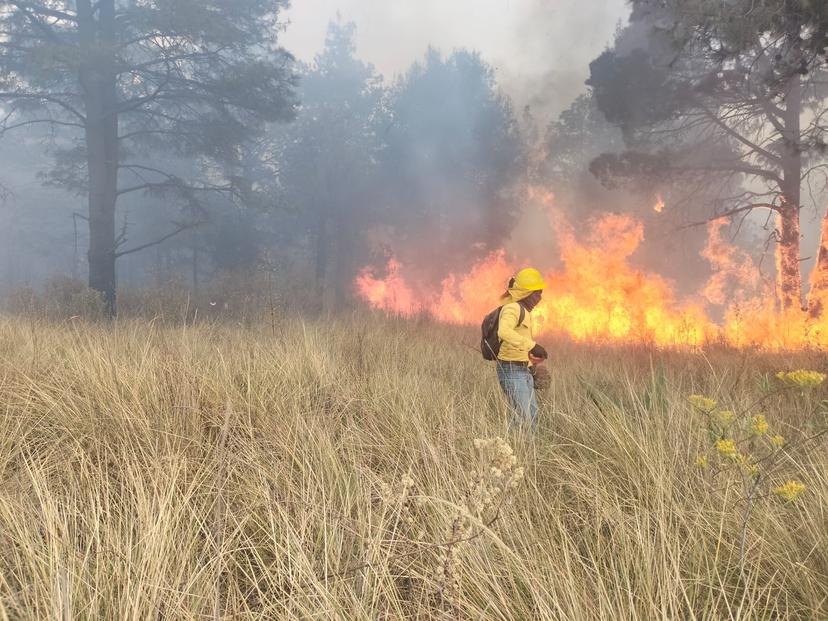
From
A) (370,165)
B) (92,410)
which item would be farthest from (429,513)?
(370,165)

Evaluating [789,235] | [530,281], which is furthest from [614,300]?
[530,281]

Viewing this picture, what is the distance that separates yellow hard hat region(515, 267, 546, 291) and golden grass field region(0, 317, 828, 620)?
2.93 ft

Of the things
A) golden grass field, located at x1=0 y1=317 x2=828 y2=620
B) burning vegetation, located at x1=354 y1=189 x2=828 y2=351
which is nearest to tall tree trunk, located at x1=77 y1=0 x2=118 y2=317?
burning vegetation, located at x1=354 y1=189 x2=828 y2=351

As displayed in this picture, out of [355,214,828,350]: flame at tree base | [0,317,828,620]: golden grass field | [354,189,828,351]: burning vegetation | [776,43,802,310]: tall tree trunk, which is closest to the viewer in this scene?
[0,317,828,620]: golden grass field

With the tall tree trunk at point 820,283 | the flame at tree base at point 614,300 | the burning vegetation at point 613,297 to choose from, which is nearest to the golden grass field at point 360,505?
the burning vegetation at point 613,297

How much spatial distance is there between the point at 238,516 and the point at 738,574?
194 cm

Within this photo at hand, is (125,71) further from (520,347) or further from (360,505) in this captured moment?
(360,505)

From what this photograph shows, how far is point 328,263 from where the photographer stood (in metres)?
30.9

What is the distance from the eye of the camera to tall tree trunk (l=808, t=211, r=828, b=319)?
10.8 m

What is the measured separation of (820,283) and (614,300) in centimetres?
450

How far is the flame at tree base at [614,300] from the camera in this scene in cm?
1053

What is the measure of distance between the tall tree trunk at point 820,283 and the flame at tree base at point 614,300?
29cm

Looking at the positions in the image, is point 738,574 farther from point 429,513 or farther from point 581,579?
point 429,513

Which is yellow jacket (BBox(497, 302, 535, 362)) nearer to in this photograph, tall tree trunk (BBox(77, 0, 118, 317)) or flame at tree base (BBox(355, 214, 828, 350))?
flame at tree base (BBox(355, 214, 828, 350))
